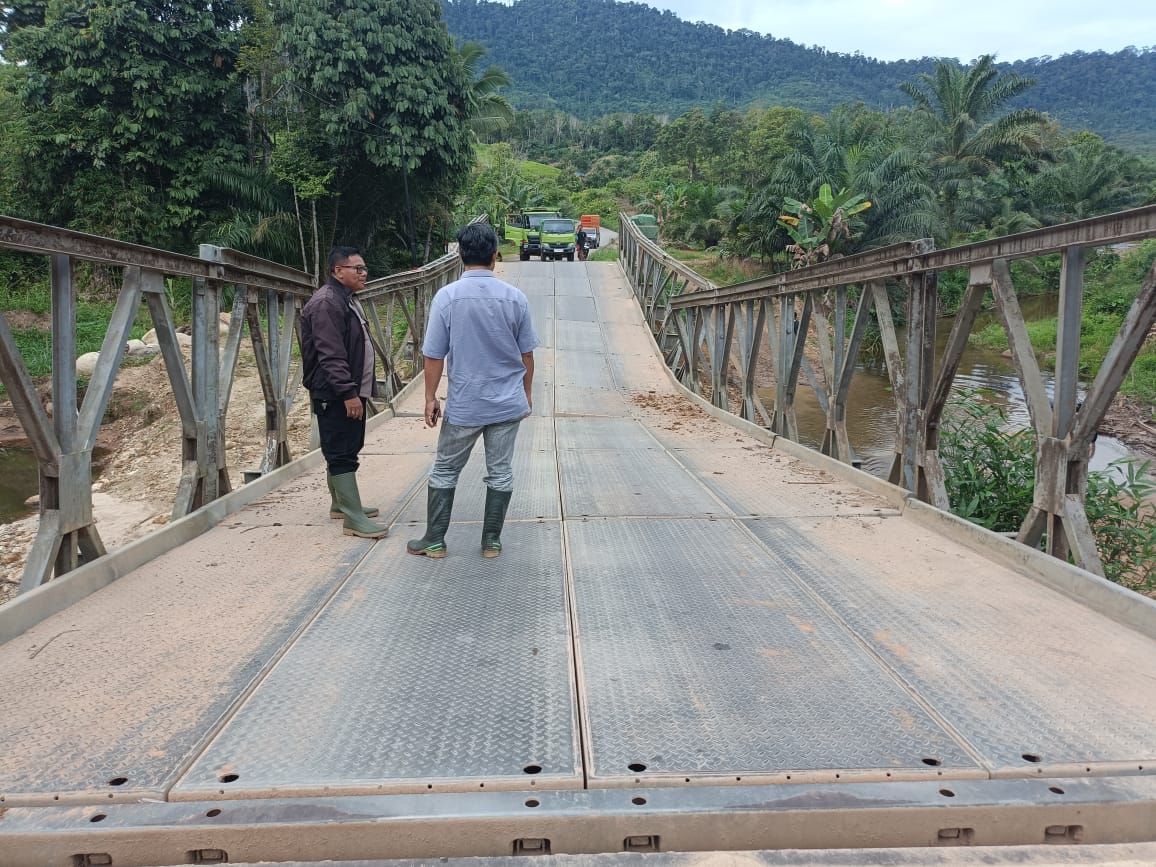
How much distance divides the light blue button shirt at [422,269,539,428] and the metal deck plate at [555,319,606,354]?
Result: 1002 cm

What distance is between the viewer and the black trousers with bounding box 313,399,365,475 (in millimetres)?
4297

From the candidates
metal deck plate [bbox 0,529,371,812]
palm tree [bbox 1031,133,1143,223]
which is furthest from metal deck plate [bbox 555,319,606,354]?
palm tree [bbox 1031,133,1143,223]

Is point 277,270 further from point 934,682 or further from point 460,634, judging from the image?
point 934,682

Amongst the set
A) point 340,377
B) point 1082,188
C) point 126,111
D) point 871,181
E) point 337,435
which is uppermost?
point 126,111

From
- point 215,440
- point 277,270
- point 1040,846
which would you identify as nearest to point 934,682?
point 1040,846

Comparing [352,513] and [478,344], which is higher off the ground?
[478,344]

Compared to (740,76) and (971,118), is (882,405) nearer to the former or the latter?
(971,118)

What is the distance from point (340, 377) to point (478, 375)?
2.80ft

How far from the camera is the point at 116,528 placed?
873 cm

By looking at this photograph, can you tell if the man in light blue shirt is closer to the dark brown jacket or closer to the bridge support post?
the dark brown jacket

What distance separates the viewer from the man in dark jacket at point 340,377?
4.21m

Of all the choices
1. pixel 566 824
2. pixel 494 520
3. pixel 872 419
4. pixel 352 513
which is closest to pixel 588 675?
pixel 566 824

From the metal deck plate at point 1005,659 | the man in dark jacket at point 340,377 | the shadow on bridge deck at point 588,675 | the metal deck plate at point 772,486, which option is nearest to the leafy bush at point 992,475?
the metal deck plate at point 772,486

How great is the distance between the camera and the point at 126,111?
62.6 feet
